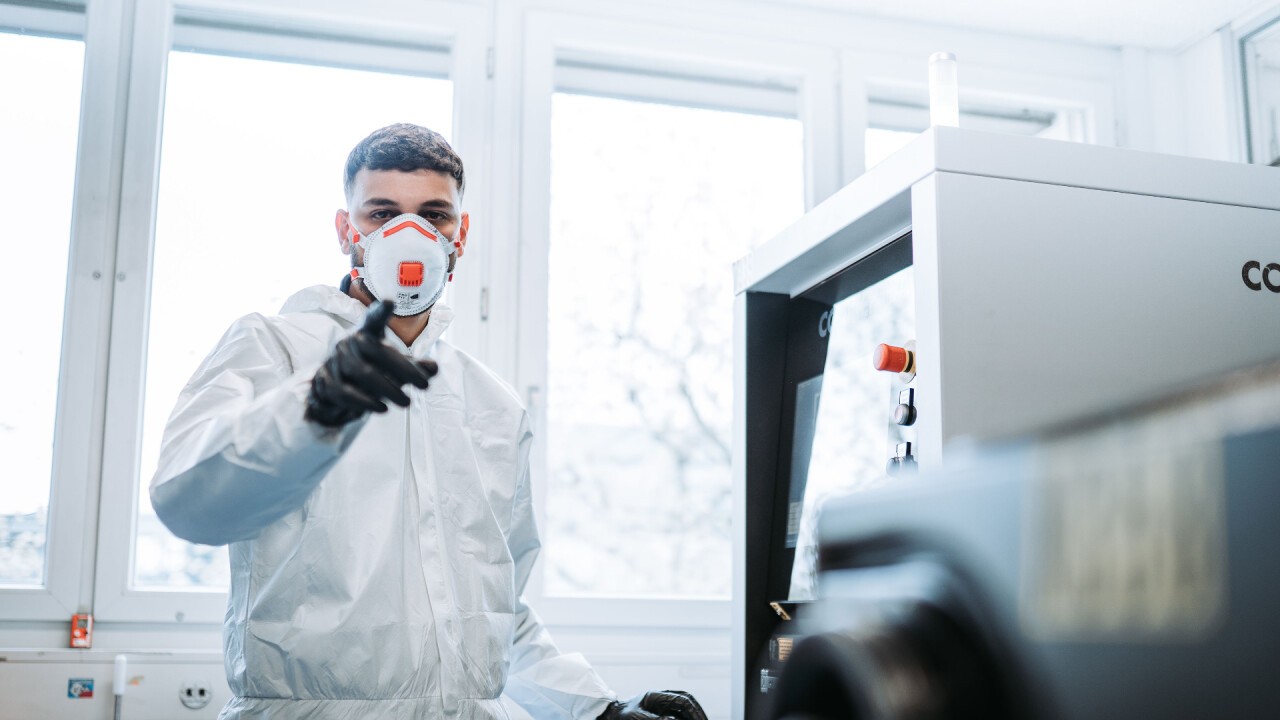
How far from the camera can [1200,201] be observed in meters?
1.35

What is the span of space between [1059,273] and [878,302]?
0.28 metres

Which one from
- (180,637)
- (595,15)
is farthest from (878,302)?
(180,637)

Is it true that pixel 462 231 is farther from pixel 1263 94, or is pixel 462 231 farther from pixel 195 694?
pixel 1263 94

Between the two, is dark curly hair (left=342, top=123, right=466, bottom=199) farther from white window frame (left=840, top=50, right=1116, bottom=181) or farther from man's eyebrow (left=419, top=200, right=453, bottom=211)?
white window frame (left=840, top=50, right=1116, bottom=181)

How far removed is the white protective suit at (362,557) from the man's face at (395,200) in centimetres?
12

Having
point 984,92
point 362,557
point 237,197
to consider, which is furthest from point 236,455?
point 984,92

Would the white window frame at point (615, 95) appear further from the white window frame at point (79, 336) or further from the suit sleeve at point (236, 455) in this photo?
the suit sleeve at point (236, 455)

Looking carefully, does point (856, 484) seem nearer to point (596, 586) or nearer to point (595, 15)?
point (596, 586)

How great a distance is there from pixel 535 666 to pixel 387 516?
38 cm

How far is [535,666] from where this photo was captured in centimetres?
171

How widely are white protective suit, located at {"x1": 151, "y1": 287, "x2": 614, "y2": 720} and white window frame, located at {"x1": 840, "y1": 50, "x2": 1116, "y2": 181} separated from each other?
55.9 inches

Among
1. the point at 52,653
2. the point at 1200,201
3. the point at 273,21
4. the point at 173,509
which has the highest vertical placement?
the point at 273,21

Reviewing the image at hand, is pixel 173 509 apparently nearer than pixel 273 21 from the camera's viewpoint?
Yes

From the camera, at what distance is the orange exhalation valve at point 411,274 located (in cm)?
150
